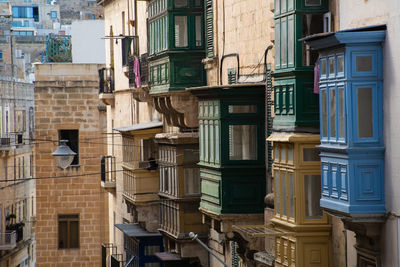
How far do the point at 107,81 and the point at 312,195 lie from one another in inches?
889

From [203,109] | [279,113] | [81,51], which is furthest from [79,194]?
[279,113]

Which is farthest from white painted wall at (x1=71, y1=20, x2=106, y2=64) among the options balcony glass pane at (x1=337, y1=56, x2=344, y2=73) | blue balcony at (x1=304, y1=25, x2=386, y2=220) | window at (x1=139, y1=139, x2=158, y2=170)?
blue balcony at (x1=304, y1=25, x2=386, y2=220)

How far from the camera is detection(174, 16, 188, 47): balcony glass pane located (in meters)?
25.5

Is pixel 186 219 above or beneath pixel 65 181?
above

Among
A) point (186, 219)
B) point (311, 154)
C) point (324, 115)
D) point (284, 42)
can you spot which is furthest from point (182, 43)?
point (324, 115)

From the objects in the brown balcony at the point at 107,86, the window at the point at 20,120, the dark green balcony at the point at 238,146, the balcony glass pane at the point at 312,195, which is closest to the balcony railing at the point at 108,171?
the brown balcony at the point at 107,86

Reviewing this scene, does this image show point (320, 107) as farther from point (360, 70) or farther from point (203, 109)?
point (203, 109)

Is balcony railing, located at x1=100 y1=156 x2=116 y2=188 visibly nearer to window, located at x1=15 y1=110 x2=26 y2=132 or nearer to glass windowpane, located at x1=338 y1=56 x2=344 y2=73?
window, located at x1=15 y1=110 x2=26 y2=132

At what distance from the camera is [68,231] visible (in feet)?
144

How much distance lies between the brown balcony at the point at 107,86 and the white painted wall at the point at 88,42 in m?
7.25

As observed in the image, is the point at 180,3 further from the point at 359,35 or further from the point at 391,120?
the point at 391,120

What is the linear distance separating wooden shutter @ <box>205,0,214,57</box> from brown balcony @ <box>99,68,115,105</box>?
46.1ft

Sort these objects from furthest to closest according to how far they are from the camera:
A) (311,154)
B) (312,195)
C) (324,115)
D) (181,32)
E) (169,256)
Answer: (169,256) < (181,32) < (312,195) < (311,154) < (324,115)

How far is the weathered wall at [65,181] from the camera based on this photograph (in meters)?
43.8
